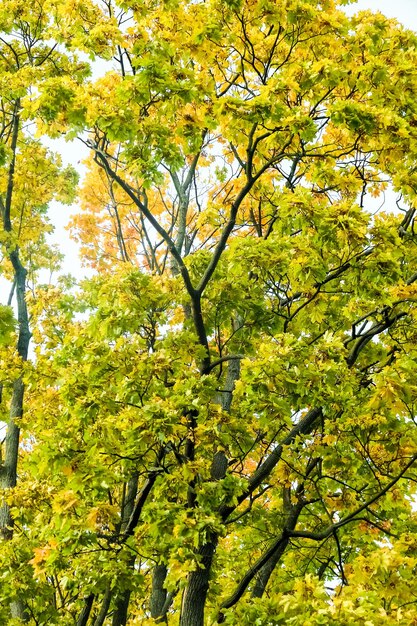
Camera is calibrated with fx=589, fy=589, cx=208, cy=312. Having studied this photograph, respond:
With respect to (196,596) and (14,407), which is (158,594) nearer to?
(196,596)

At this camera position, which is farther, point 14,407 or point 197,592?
point 14,407

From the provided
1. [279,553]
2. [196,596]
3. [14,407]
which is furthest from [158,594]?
[14,407]

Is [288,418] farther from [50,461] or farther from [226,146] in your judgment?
[226,146]

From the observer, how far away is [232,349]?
28.0 feet

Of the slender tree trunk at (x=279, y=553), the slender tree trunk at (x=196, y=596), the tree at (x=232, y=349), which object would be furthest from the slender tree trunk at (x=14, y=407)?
the slender tree trunk at (x=279, y=553)

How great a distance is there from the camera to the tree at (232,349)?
605cm

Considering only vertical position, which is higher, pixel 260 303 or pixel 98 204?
pixel 98 204

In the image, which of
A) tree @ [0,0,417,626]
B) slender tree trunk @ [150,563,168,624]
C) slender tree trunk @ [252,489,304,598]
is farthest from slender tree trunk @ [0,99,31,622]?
slender tree trunk @ [252,489,304,598]

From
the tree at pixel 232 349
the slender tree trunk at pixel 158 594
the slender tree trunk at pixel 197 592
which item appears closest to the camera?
the tree at pixel 232 349

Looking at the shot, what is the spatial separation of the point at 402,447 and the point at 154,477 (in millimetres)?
3180

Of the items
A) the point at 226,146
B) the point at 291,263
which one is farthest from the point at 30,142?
A: the point at 291,263

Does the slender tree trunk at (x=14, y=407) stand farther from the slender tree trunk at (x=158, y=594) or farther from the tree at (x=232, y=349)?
the slender tree trunk at (x=158, y=594)

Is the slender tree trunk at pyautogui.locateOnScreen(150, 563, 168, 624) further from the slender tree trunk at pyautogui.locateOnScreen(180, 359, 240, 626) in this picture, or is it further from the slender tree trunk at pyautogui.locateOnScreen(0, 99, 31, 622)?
the slender tree trunk at pyautogui.locateOnScreen(180, 359, 240, 626)

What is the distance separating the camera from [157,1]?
7.87 meters
